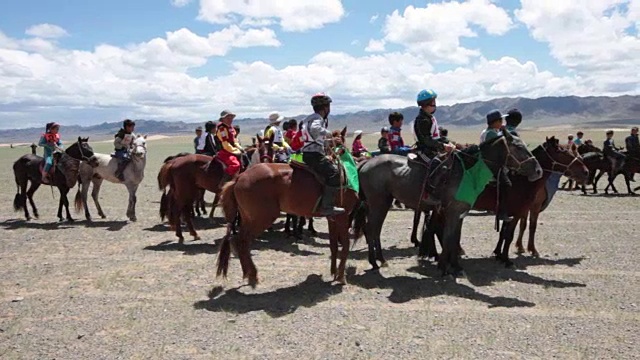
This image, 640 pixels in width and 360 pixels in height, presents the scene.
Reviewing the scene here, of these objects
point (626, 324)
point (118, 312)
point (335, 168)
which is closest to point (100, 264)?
point (118, 312)

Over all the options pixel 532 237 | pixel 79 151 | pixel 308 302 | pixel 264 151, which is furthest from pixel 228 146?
pixel 532 237

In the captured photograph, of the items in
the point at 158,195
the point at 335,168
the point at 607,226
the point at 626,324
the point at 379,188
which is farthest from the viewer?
the point at 158,195

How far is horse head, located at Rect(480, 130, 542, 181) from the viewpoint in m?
8.13

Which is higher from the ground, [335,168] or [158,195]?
[335,168]

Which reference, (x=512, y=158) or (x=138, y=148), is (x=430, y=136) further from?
(x=138, y=148)

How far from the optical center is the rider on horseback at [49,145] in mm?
13844

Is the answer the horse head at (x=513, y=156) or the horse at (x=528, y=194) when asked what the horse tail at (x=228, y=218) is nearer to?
the horse at (x=528, y=194)

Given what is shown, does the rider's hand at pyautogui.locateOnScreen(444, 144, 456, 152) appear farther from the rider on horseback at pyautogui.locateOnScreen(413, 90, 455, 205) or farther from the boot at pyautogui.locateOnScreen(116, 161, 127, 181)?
the boot at pyautogui.locateOnScreen(116, 161, 127, 181)

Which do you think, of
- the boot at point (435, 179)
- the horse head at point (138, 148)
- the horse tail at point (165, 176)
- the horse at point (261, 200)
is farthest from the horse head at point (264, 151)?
the boot at point (435, 179)

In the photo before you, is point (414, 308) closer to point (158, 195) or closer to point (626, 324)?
point (626, 324)

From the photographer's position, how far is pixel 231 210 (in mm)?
7980

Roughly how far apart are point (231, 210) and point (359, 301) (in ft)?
8.00

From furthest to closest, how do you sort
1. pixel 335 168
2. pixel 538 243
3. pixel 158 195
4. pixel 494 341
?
pixel 158 195, pixel 538 243, pixel 335 168, pixel 494 341

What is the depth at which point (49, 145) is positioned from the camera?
45.6 ft
